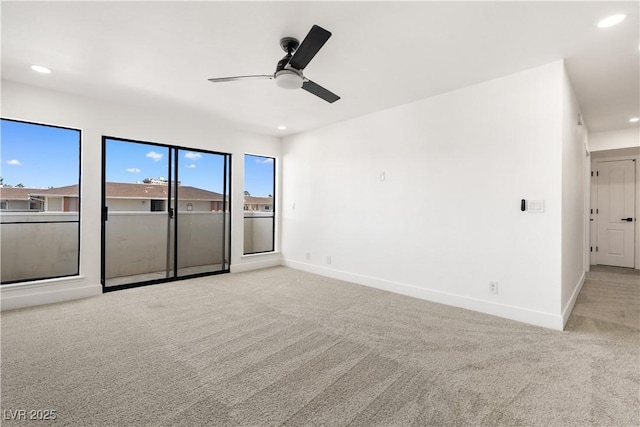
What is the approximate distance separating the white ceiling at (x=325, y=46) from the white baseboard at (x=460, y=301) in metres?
2.44

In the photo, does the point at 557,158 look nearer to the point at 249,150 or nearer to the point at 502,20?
the point at 502,20

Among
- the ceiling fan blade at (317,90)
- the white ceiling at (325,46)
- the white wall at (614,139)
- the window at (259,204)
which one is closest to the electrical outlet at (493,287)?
the white ceiling at (325,46)

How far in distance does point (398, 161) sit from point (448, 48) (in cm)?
162

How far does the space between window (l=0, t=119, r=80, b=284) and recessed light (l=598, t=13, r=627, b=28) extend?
5499 millimetres

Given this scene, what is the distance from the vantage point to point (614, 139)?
4.95 meters

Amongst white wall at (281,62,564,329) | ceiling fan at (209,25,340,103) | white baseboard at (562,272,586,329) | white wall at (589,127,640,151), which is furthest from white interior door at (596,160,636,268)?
ceiling fan at (209,25,340,103)

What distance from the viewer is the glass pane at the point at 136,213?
4.05m

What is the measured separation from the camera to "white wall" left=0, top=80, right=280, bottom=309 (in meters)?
3.32

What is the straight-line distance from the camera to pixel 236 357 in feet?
7.35

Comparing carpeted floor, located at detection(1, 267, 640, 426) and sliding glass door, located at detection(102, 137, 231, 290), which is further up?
sliding glass door, located at detection(102, 137, 231, 290)

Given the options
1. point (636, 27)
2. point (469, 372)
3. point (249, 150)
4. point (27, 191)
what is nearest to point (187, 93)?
point (249, 150)

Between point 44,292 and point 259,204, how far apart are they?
3.29 metres

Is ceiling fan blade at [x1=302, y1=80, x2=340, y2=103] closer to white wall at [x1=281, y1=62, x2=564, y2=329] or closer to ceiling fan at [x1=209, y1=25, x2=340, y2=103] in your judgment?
ceiling fan at [x1=209, y1=25, x2=340, y2=103]

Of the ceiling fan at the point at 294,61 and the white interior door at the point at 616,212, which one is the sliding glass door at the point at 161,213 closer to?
the ceiling fan at the point at 294,61
